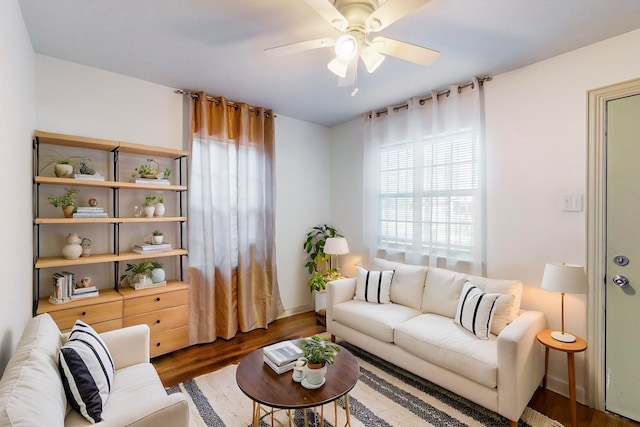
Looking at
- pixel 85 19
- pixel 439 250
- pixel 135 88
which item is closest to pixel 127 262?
pixel 135 88

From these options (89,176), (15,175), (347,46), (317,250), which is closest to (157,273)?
(89,176)

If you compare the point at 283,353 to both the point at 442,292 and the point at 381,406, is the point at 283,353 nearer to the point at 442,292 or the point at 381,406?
the point at 381,406

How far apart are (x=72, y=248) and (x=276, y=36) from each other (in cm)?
227

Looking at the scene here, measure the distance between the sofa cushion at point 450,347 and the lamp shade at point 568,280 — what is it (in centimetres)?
56

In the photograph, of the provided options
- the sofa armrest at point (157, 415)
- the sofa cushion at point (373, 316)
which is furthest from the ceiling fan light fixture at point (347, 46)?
the sofa cushion at point (373, 316)

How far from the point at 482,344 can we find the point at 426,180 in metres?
1.64

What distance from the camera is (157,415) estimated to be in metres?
1.20

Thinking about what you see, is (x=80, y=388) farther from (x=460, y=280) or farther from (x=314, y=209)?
(x=314, y=209)

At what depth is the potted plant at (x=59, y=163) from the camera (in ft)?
7.95

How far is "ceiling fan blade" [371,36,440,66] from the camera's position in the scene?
1.71 meters

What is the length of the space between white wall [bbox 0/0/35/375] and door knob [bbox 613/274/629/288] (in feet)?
11.7

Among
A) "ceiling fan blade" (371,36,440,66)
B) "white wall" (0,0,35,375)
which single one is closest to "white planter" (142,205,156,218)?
"white wall" (0,0,35,375)

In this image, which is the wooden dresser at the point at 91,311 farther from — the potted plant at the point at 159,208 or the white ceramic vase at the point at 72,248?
the potted plant at the point at 159,208

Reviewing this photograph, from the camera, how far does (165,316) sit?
277 centimetres
